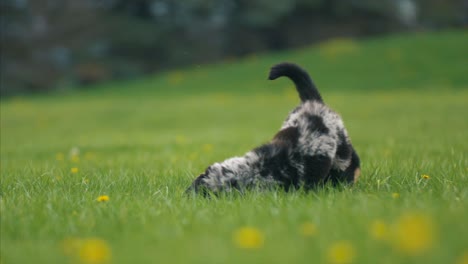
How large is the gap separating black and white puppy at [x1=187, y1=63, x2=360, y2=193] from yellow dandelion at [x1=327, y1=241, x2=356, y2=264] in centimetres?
160

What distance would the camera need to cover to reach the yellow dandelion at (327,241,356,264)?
2314 millimetres

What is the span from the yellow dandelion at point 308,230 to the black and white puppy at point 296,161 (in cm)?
113

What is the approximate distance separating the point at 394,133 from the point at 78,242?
8.89 m

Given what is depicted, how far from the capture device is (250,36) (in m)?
34.7

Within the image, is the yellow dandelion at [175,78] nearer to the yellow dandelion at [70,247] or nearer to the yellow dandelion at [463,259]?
the yellow dandelion at [70,247]

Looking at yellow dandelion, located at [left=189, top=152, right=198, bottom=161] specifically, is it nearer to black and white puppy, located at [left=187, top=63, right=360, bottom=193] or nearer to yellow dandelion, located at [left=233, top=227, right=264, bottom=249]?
black and white puppy, located at [left=187, top=63, right=360, bottom=193]

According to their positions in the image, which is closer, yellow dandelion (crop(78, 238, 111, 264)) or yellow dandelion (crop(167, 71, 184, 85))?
yellow dandelion (crop(78, 238, 111, 264))

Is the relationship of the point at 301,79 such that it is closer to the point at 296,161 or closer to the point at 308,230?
the point at 296,161

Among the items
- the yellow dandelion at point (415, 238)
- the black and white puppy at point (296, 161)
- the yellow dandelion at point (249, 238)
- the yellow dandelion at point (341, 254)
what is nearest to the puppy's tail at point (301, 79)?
the black and white puppy at point (296, 161)

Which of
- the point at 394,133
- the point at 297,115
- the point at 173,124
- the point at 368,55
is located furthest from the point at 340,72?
the point at 297,115

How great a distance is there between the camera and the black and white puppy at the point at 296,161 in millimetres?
4082

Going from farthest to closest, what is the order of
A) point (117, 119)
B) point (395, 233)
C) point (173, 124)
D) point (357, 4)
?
point (357, 4) → point (117, 119) → point (173, 124) → point (395, 233)

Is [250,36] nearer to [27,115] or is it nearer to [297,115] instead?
[27,115]

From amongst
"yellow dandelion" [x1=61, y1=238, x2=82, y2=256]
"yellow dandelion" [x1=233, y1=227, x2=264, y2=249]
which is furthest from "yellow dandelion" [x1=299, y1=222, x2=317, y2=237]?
"yellow dandelion" [x1=61, y1=238, x2=82, y2=256]
